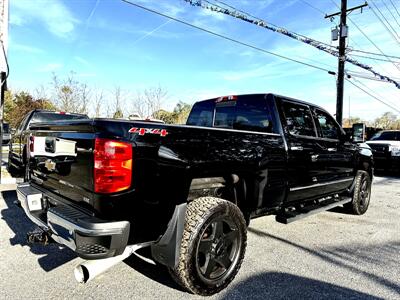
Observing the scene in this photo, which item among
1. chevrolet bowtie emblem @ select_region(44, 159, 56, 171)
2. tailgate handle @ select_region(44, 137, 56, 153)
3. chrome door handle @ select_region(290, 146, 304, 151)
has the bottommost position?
chevrolet bowtie emblem @ select_region(44, 159, 56, 171)

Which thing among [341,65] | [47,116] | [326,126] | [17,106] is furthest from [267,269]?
[17,106]

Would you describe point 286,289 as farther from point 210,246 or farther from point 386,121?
point 386,121

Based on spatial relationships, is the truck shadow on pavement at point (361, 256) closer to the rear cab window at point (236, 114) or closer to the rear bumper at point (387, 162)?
the rear cab window at point (236, 114)

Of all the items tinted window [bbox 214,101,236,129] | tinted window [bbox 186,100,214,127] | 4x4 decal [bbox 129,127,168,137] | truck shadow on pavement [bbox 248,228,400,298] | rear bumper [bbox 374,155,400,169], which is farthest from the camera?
rear bumper [bbox 374,155,400,169]

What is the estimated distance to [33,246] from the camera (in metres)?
4.18

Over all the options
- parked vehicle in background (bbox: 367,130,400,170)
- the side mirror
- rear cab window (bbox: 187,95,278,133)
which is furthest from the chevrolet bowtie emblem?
parked vehicle in background (bbox: 367,130,400,170)

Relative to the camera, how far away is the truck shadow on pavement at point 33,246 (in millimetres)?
3707

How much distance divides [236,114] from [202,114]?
0.72 m

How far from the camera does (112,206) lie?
257cm

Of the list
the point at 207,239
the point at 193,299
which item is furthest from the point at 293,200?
the point at 193,299

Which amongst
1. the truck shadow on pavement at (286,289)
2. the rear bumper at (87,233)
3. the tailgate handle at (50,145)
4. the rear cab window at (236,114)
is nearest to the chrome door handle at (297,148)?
the rear cab window at (236,114)

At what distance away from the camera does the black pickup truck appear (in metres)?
2.58

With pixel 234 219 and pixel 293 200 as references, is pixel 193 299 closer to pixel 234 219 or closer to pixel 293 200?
pixel 234 219

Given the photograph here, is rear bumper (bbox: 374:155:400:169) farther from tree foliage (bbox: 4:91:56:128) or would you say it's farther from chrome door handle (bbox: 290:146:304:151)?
tree foliage (bbox: 4:91:56:128)
